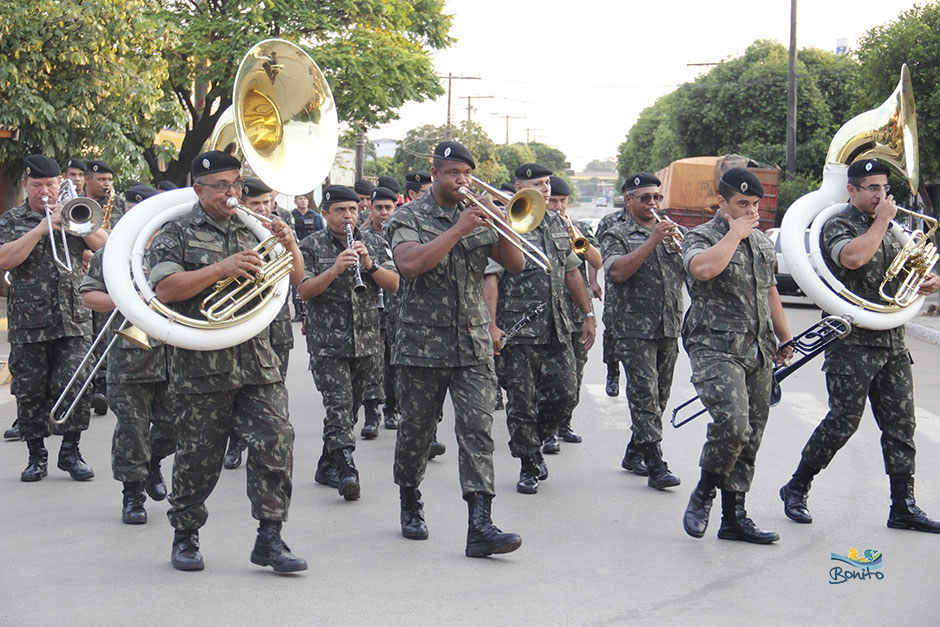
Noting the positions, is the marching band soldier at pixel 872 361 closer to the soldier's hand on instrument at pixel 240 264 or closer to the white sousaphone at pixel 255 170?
the white sousaphone at pixel 255 170

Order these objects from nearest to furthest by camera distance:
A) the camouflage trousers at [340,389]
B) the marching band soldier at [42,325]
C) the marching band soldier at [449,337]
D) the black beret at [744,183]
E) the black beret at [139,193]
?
1. the marching band soldier at [449,337]
2. the black beret at [744,183]
3. the camouflage trousers at [340,389]
4. the marching band soldier at [42,325]
5. the black beret at [139,193]

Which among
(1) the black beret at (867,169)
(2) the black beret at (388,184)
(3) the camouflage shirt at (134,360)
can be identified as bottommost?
(3) the camouflage shirt at (134,360)

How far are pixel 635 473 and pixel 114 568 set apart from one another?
11.8 ft

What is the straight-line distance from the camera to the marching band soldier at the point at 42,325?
290 inches

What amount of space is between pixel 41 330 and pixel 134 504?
1646mm

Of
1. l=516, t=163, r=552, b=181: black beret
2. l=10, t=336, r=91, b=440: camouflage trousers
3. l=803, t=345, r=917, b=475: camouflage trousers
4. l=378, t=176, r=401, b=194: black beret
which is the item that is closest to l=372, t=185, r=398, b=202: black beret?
l=378, t=176, r=401, b=194: black beret

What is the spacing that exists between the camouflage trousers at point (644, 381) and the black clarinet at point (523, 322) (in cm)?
58

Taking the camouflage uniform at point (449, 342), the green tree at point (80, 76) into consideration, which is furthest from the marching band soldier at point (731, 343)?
the green tree at point (80, 76)

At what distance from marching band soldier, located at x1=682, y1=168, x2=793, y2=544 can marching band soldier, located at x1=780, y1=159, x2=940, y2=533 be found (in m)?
0.43

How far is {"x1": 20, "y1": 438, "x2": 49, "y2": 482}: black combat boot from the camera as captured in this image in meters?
7.38

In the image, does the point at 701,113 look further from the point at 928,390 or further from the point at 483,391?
the point at 483,391

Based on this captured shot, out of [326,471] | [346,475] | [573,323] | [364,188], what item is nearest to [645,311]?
[573,323]

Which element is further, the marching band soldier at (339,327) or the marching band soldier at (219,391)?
the marching band soldier at (339,327)

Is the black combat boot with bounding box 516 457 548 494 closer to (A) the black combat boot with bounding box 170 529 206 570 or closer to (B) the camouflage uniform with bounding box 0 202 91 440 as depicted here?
(A) the black combat boot with bounding box 170 529 206 570
